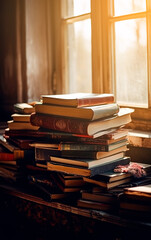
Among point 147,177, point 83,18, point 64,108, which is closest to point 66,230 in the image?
point 147,177

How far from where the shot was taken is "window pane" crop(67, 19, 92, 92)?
2951mm

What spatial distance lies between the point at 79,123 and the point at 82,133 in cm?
5

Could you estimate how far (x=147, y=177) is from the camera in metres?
2.20

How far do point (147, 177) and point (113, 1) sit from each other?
1236mm

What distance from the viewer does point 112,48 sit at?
277 cm

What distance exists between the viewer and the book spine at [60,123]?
2112 millimetres

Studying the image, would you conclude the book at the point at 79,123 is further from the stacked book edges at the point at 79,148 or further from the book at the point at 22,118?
the book at the point at 22,118

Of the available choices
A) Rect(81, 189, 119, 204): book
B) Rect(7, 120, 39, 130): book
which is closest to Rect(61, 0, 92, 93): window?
Rect(7, 120, 39, 130): book

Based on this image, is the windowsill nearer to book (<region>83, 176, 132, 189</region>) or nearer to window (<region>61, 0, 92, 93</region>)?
book (<region>83, 176, 132, 189</region>)

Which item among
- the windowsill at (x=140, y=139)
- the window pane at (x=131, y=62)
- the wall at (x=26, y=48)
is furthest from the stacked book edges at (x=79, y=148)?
the wall at (x=26, y=48)

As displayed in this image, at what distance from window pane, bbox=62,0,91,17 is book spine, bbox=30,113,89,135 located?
1035mm

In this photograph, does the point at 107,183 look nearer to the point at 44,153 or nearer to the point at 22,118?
the point at 44,153

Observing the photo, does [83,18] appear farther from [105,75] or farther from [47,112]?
[47,112]

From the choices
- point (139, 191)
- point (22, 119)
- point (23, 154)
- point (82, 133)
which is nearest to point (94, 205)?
point (139, 191)
